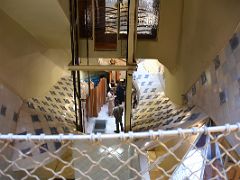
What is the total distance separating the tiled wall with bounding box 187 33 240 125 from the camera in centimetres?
246

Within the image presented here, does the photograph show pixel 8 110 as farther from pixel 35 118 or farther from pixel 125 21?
pixel 125 21

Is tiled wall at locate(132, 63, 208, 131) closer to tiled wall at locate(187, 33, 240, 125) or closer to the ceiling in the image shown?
tiled wall at locate(187, 33, 240, 125)

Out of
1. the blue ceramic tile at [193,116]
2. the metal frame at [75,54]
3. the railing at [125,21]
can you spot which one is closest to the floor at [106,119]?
the metal frame at [75,54]

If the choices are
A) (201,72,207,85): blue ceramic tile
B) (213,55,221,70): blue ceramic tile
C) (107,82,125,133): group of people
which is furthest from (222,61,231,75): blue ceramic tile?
(107,82,125,133): group of people

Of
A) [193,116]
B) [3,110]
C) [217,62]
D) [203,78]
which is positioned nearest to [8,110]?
[3,110]

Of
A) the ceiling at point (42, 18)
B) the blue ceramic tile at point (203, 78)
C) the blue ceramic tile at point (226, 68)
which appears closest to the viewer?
the blue ceramic tile at point (226, 68)

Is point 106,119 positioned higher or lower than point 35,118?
lower

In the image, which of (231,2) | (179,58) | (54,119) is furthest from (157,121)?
(231,2)

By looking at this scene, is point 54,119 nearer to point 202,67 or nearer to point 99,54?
point 99,54

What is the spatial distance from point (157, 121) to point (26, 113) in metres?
1.51

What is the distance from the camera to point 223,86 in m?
2.70

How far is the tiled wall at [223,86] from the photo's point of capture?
2.46m

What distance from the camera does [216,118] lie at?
2807 mm

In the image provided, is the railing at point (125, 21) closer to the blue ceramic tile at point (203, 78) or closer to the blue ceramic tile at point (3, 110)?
the blue ceramic tile at point (203, 78)
